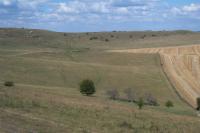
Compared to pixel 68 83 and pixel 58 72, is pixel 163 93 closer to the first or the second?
pixel 68 83

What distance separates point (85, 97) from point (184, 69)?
47.5 m

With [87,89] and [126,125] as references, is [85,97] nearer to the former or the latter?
[87,89]

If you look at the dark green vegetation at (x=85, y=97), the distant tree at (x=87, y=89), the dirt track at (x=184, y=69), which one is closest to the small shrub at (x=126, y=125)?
the dark green vegetation at (x=85, y=97)

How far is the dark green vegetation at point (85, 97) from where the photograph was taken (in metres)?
20.7

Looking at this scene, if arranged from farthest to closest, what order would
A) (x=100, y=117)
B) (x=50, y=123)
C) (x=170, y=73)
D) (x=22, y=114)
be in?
(x=170, y=73) < (x=100, y=117) < (x=22, y=114) < (x=50, y=123)

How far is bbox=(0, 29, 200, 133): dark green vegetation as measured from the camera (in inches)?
813

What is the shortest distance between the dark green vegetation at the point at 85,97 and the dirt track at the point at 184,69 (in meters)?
1.74

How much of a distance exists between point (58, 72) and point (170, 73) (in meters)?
20.8

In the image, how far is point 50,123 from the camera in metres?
19.2

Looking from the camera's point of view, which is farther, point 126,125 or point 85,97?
point 85,97

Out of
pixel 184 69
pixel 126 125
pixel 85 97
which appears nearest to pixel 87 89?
pixel 85 97

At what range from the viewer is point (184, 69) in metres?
86.9

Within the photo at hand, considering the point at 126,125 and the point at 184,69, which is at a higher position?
the point at 126,125

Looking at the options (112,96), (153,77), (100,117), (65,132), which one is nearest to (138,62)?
(153,77)
